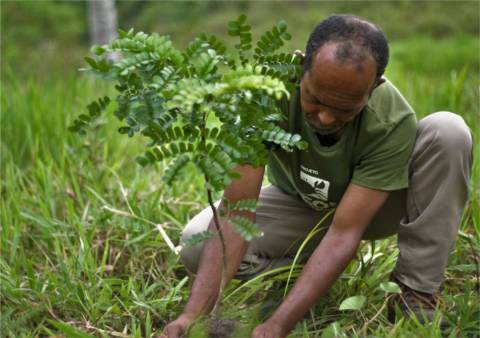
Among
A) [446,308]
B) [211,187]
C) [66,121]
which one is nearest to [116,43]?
[211,187]

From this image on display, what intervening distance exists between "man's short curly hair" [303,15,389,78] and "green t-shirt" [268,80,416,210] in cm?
21

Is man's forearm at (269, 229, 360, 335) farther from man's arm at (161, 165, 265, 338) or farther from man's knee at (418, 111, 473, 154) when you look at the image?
man's knee at (418, 111, 473, 154)

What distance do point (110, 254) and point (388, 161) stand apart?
3.61 ft

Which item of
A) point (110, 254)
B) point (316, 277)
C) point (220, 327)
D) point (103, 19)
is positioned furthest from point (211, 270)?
point (103, 19)

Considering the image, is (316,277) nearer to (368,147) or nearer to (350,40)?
(368,147)

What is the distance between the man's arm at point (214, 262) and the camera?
1824 mm

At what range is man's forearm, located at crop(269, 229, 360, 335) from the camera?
5.93 ft

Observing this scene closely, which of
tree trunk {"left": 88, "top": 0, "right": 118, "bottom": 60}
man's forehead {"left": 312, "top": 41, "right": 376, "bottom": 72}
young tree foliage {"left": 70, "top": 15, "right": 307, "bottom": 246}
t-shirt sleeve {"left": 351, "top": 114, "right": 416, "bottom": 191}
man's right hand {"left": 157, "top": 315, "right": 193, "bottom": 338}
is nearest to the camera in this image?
young tree foliage {"left": 70, "top": 15, "right": 307, "bottom": 246}

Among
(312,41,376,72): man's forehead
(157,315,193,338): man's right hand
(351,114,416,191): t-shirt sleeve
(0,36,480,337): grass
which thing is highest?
(312,41,376,72): man's forehead

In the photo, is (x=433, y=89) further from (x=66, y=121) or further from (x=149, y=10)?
(x=149, y=10)

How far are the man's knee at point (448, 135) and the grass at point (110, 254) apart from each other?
1.30ft

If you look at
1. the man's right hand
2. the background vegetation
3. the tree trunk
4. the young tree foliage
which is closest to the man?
the man's right hand

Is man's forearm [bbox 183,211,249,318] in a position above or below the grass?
above

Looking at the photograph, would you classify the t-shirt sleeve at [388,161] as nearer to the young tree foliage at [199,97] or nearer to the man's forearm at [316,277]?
the man's forearm at [316,277]
